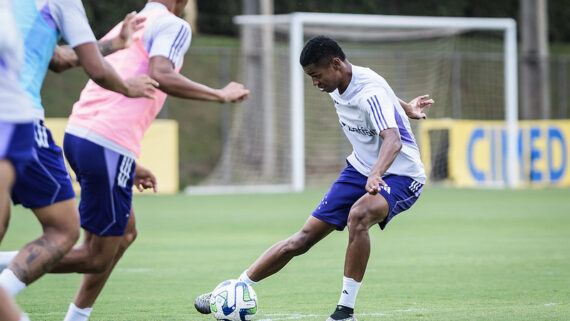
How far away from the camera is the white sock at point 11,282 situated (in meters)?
5.18

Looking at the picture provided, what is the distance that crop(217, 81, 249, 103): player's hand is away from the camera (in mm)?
5953

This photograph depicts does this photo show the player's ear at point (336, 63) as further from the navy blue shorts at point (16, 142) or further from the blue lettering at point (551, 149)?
the blue lettering at point (551, 149)

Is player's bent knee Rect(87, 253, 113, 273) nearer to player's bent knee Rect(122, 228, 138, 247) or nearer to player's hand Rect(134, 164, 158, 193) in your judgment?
player's bent knee Rect(122, 228, 138, 247)

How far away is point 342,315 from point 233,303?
2.55 ft

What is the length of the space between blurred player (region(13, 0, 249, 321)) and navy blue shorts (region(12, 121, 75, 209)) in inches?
18.8

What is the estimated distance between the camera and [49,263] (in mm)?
5336

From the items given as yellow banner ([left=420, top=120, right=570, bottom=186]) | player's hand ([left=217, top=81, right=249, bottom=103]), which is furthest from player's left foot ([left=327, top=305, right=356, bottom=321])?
yellow banner ([left=420, top=120, right=570, bottom=186])

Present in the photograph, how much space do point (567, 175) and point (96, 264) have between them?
21.2 metres

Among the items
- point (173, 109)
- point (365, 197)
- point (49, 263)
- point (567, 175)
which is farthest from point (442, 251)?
point (173, 109)

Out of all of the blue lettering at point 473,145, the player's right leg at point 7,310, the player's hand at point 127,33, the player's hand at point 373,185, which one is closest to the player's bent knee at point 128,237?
the player's hand at point 127,33

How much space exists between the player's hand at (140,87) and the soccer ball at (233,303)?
191 centimetres

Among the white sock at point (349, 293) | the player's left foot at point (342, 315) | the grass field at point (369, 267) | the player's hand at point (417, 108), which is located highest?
the player's hand at point (417, 108)

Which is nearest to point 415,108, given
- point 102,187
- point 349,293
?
point 349,293

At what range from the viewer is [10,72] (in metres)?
4.36
